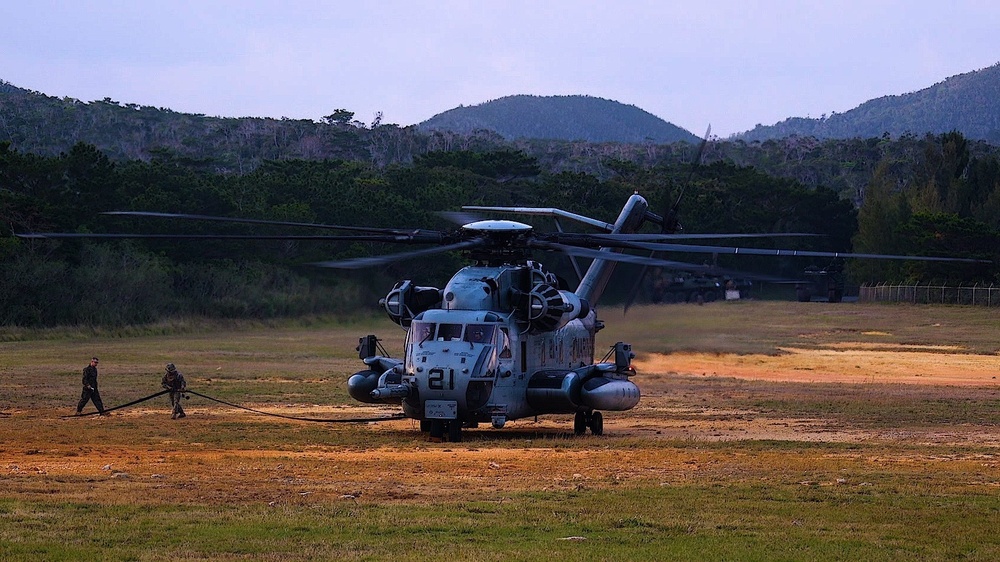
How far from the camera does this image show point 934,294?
92125mm

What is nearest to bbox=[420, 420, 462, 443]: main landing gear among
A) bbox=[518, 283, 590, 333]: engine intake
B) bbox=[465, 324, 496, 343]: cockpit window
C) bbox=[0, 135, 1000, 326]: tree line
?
bbox=[465, 324, 496, 343]: cockpit window

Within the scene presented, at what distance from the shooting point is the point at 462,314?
26.3m

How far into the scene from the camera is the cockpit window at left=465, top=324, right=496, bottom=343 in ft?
85.4

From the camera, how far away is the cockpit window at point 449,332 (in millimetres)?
26047

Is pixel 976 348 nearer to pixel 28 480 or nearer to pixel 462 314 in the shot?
pixel 462 314

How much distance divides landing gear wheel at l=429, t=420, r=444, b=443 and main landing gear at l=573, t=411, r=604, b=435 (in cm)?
324

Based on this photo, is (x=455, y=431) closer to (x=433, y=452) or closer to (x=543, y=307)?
(x=433, y=452)

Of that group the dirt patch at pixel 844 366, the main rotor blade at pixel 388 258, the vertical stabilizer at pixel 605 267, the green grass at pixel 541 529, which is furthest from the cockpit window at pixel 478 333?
the dirt patch at pixel 844 366

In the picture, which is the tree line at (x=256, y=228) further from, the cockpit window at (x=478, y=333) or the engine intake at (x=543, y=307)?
the cockpit window at (x=478, y=333)

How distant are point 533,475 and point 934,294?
7656 centimetres

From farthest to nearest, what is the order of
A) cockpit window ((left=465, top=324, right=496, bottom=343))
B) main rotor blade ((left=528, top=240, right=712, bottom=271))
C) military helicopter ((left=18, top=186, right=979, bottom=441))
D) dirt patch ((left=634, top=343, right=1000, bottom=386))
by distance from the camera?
1. dirt patch ((left=634, top=343, right=1000, bottom=386))
2. cockpit window ((left=465, top=324, right=496, bottom=343))
3. military helicopter ((left=18, top=186, right=979, bottom=441))
4. main rotor blade ((left=528, top=240, right=712, bottom=271))

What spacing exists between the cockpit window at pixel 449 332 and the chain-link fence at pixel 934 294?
6675 centimetres

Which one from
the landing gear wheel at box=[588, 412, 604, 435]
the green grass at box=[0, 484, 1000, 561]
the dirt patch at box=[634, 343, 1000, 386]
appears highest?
the green grass at box=[0, 484, 1000, 561]

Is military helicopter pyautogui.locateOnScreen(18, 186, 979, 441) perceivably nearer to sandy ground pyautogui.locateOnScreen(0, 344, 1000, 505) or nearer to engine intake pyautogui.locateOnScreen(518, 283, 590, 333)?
engine intake pyautogui.locateOnScreen(518, 283, 590, 333)
